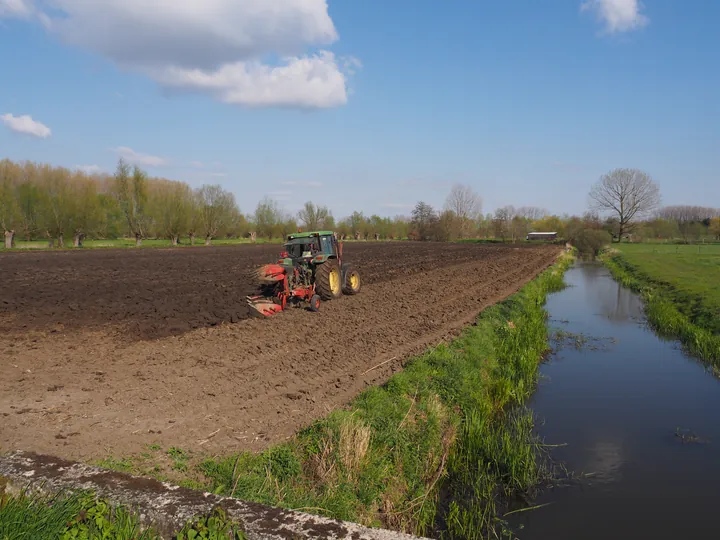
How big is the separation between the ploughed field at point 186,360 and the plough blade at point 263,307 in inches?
10.4

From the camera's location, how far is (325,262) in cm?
1431

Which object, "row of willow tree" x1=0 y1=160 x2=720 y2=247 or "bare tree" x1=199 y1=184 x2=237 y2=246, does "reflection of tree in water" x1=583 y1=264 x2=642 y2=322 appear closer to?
"row of willow tree" x1=0 y1=160 x2=720 y2=247

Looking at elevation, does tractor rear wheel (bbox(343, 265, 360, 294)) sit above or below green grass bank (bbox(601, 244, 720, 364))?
above

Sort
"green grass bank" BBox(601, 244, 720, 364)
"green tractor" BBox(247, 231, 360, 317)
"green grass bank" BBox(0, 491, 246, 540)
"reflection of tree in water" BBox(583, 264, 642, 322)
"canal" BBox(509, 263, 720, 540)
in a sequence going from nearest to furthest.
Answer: "green grass bank" BBox(0, 491, 246, 540)
"canal" BBox(509, 263, 720, 540)
"green grass bank" BBox(601, 244, 720, 364)
"green tractor" BBox(247, 231, 360, 317)
"reflection of tree in water" BBox(583, 264, 642, 322)

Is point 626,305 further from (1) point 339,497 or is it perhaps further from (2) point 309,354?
(1) point 339,497

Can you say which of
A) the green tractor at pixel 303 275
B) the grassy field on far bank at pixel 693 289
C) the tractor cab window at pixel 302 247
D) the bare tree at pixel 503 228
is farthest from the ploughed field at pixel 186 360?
the bare tree at pixel 503 228

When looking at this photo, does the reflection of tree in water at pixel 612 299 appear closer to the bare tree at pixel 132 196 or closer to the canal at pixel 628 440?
the canal at pixel 628 440

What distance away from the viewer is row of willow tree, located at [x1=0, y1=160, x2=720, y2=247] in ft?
167

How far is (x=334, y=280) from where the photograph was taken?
1505 centimetres

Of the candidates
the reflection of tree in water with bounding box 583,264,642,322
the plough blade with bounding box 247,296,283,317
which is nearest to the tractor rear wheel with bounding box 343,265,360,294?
the plough blade with bounding box 247,296,283,317

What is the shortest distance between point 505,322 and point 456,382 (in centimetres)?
585

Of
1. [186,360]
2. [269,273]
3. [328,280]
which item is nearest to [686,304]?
[328,280]

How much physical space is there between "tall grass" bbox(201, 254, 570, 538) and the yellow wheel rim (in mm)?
6290

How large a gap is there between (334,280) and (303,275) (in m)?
1.25
